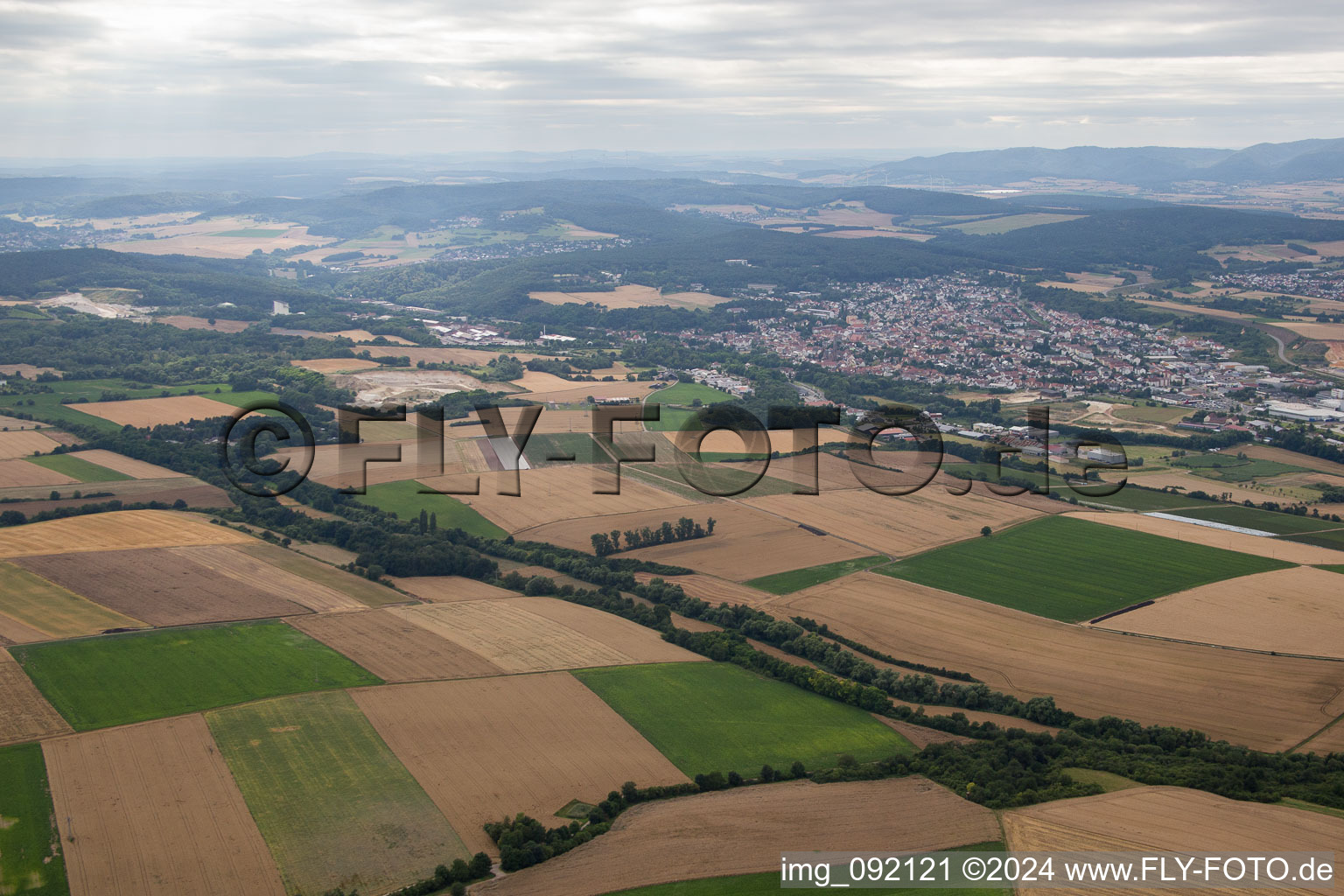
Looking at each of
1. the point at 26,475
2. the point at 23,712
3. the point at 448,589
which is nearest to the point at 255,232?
the point at 26,475

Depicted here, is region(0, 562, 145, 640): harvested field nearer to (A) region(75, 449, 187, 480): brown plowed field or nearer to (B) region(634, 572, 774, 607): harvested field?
(A) region(75, 449, 187, 480): brown plowed field

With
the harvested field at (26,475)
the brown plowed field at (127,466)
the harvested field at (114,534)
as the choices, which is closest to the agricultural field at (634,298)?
the brown plowed field at (127,466)

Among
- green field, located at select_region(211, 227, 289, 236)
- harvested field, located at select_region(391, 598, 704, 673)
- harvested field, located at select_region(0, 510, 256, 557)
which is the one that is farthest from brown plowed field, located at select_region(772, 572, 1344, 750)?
green field, located at select_region(211, 227, 289, 236)

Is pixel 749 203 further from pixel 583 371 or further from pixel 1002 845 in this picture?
pixel 1002 845

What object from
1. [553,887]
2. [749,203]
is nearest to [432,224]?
[749,203]

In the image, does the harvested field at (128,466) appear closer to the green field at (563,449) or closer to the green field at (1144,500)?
the green field at (563,449)
